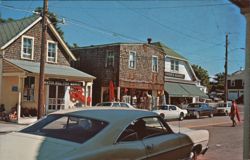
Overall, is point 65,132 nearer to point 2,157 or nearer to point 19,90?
point 2,157

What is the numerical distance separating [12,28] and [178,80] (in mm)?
20663

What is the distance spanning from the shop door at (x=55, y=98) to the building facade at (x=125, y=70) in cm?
656

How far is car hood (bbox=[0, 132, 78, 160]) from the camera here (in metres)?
4.14

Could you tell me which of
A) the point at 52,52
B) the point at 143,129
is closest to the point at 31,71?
the point at 52,52

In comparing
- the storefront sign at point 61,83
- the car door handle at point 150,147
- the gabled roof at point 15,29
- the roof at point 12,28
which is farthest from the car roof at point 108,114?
the roof at point 12,28

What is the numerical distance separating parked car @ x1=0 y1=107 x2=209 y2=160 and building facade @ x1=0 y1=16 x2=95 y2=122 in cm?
1698

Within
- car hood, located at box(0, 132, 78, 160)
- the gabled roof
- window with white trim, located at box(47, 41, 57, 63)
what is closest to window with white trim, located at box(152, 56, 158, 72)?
the gabled roof

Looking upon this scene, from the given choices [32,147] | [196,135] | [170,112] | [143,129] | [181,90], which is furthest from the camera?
[181,90]

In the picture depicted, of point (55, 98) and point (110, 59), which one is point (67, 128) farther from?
point (110, 59)

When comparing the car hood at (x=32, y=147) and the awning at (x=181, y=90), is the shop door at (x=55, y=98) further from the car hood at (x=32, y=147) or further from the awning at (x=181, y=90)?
the car hood at (x=32, y=147)

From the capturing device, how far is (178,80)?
40.7 m

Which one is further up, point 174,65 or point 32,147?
point 174,65

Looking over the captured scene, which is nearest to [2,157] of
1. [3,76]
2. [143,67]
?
[3,76]

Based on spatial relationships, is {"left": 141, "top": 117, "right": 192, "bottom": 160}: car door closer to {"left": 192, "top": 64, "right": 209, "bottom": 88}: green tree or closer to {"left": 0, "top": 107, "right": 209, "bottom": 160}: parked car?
{"left": 0, "top": 107, "right": 209, "bottom": 160}: parked car
